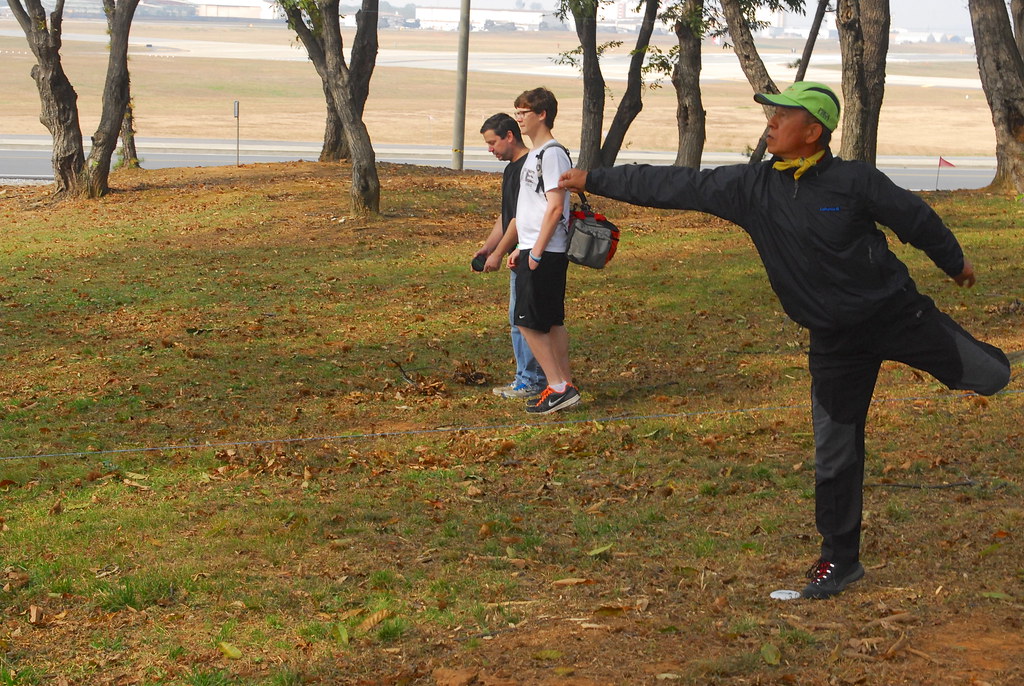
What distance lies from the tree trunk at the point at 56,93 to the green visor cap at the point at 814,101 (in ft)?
52.6

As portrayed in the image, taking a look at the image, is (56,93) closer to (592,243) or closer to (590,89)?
(590,89)

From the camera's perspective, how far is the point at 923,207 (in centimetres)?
448

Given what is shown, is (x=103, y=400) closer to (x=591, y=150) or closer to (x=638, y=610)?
(x=638, y=610)

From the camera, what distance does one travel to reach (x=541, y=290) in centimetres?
764

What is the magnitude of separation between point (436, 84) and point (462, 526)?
257 ft

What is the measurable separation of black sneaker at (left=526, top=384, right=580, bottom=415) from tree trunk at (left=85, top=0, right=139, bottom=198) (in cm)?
1333

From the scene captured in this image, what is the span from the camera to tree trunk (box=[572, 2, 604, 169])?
2159 centimetres

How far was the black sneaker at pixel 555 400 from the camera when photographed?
8062 millimetres

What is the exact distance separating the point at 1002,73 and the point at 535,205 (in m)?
12.9

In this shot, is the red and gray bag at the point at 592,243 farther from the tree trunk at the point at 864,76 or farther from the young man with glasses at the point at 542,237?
the tree trunk at the point at 864,76

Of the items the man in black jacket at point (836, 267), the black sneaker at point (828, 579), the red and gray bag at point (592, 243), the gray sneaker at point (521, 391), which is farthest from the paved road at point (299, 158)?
the black sneaker at point (828, 579)

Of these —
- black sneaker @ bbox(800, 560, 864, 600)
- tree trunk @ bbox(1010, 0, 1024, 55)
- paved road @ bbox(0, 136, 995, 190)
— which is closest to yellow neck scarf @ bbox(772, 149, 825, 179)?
black sneaker @ bbox(800, 560, 864, 600)

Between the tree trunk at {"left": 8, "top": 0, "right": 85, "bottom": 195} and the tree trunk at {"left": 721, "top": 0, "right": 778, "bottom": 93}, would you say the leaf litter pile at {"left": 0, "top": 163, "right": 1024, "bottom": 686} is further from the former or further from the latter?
the tree trunk at {"left": 8, "top": 0, "right": 85, "bottom": 195}

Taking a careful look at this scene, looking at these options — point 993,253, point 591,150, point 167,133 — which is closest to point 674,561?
point 993,253
